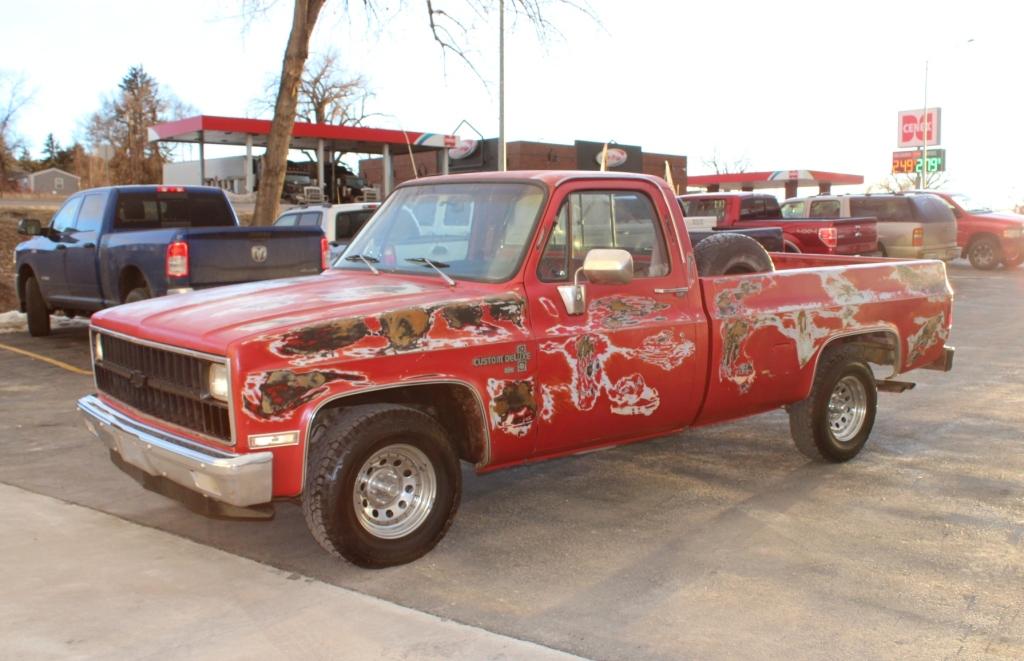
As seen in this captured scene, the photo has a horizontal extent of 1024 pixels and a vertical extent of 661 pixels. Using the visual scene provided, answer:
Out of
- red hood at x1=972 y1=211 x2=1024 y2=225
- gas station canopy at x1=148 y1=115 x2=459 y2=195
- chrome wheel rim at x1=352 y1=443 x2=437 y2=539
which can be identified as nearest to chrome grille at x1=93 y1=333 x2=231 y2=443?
chrome wheel rim at x1=352 y1=443 x2=437 y2=539

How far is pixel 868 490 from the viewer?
5941mm

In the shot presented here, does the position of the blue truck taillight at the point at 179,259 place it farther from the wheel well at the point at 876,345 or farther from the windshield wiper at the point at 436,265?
the wheel well at the point at 876,345

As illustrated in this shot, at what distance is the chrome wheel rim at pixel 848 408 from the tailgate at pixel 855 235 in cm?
1255

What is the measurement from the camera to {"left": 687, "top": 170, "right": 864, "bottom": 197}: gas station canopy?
5738cm

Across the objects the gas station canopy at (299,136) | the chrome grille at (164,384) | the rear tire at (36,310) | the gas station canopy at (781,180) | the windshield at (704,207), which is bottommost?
the rear tire at (36,310)

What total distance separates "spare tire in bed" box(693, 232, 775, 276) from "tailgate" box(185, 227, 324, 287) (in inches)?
204

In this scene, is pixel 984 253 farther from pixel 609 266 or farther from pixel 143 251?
pixel 609 266

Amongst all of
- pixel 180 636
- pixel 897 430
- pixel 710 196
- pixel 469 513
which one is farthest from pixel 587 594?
pixel 710 196

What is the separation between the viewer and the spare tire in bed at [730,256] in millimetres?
6578

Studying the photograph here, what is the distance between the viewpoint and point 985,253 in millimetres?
24547

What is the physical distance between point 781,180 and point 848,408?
54008mm

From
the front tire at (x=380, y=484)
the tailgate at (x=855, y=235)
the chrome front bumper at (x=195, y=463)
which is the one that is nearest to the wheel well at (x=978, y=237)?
the tailgate at (x=855, y=235)

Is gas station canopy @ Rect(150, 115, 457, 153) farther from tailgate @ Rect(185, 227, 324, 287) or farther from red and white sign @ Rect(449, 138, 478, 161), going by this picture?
tailgate @ Rect(185, 227, 324, 287)

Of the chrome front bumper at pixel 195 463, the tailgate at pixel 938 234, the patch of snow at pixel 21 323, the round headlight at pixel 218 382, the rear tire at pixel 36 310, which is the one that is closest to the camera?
the chrome front bumper at pixel 195 463
